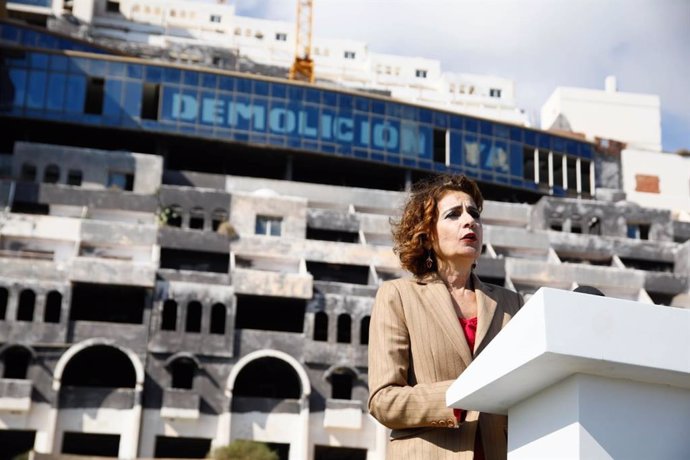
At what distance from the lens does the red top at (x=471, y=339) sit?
3.43 m

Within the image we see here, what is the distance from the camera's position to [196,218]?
134ft

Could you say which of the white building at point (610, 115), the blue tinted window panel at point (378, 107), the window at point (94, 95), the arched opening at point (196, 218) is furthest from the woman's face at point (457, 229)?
the white building at point (610, 115)

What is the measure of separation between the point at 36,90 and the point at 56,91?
34.9 inches

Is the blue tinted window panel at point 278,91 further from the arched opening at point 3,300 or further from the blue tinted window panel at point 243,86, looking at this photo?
the arched opening at point 3,300

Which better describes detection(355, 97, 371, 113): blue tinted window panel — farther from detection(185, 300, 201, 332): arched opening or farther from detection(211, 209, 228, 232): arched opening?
detection(185, 300, 201, 332): arched opening

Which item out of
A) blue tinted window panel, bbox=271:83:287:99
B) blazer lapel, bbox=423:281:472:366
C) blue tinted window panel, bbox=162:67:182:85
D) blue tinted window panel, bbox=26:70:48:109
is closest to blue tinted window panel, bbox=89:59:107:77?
blue tinted window panel, bbox=26:70:48:109

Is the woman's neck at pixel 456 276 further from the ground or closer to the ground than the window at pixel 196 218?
A: closer to the ground

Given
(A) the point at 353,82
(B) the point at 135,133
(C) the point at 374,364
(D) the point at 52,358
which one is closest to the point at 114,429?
(D) the point at 52,358

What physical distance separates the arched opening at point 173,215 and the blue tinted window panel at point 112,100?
22.2 feet

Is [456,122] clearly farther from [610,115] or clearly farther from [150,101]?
[150,101]

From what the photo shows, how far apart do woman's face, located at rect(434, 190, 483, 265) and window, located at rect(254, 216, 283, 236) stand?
1458 inches

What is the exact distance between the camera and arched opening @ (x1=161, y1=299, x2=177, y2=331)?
118 ft

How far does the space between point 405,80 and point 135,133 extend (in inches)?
1157

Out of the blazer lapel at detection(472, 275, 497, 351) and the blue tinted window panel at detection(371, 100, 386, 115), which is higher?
the blue tinted window panel at detection(371, 100, 386, 115)
